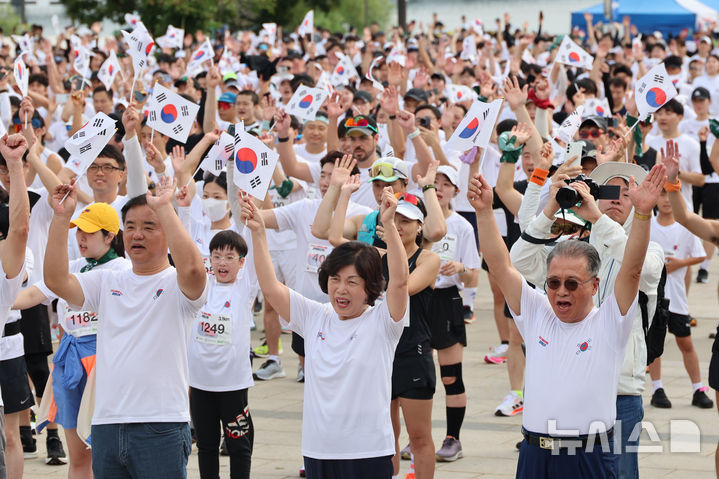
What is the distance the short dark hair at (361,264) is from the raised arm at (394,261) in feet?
0.33

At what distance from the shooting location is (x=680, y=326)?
912cm

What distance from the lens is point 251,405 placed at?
9.20m

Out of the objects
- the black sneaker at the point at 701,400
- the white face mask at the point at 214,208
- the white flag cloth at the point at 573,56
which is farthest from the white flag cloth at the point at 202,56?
the black sneaker at the point at 701,400

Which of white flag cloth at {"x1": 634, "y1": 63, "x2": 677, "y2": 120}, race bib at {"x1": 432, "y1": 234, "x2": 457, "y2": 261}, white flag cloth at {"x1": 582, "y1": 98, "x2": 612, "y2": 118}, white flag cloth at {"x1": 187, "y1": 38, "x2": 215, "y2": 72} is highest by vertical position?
white flag cloth at {"x1": 187, "y1": 38, "x2": 215, "y2": 72}

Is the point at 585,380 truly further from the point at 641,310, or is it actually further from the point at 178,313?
the point at 178,313

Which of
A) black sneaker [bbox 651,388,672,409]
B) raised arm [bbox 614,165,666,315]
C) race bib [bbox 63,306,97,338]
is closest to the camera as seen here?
raised arm [bbox 614,165,666,315]

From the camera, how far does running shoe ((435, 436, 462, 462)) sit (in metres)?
7.68

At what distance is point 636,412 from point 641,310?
1.63ft

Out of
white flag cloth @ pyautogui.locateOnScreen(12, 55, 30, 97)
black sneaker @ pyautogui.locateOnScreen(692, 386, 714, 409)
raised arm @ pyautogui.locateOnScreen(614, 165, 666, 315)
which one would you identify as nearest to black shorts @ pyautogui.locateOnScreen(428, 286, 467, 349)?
black sneaker @ pyautogui.locateOnScreen(692, 386, 714, 409)

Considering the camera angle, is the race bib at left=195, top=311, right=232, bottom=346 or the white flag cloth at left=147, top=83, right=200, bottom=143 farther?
the white flag cloth at left=147, top=83, right=200, bottom=143

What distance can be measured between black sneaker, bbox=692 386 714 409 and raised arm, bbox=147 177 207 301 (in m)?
5.09

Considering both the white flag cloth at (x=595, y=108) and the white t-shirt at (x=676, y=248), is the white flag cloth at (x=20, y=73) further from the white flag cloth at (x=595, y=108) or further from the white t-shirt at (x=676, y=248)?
the white flag cloth at (x=595, y=108)

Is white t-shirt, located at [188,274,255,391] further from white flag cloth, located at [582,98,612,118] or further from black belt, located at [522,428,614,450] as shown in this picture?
white flag cloth, located at [582,98,612,118]

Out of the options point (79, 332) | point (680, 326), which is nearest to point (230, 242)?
point (79, 332)
